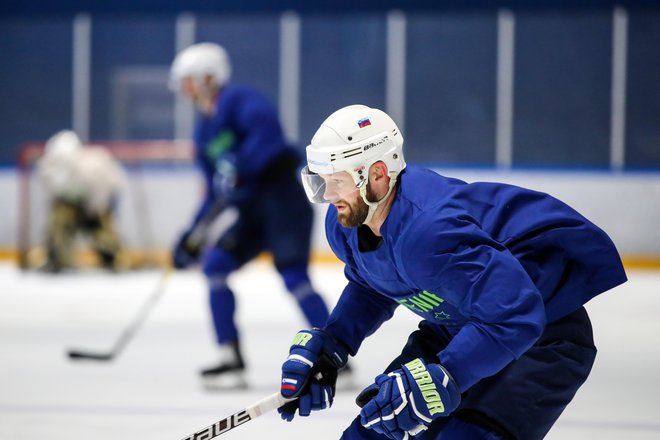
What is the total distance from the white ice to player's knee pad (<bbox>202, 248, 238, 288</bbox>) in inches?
14.4

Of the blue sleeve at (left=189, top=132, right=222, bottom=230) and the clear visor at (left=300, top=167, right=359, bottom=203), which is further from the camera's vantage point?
the blue sleeve at (left=189, top=132, right=222, bottom=230)

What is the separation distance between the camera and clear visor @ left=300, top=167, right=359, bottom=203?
1.83m

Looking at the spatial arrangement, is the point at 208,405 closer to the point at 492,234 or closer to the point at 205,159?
the point at 205,159

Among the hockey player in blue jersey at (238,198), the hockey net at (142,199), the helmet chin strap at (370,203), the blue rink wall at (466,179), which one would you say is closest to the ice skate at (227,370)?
the hockey player in blue jersey at (238,198)

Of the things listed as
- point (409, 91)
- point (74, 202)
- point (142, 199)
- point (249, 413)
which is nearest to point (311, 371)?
point (249, 413)

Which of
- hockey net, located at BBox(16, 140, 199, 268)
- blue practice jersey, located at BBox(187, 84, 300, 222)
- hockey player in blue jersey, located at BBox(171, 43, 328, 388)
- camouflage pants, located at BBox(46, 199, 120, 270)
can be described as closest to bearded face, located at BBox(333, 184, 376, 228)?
hockey player in blue jersey, located at BBox(171, 43, 328, 388)

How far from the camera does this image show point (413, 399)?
5.31 ft

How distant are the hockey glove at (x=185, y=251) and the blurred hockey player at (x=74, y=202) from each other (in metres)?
4.37

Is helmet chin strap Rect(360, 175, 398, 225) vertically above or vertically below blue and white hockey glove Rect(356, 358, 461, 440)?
above

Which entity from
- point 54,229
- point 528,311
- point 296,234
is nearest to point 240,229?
point 296,234

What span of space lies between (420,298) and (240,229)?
6.55ft

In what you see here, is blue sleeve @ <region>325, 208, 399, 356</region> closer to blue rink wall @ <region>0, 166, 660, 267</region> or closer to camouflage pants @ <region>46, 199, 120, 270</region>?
blue rink wall @ <region>0, 166, 660, 267</region>

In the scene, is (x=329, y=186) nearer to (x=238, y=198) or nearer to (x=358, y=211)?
(x=358, y=211)

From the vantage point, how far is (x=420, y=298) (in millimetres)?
1835
